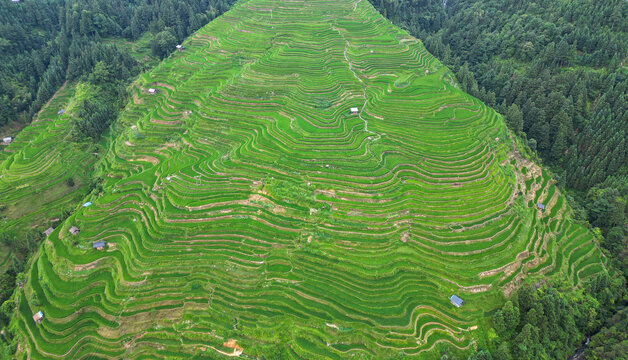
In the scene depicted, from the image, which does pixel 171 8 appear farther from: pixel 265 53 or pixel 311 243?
pixel 311 243

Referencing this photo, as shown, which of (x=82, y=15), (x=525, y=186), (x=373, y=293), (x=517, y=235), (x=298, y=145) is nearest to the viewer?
(x=373, y=293)

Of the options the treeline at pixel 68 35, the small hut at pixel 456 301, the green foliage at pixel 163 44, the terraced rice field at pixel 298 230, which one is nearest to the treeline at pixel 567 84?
the terraced rice field at pixel 298 230

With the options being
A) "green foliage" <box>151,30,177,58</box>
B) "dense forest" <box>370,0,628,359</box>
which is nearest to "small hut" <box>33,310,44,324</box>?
"dense forest" <box>370,0,628,359</box>

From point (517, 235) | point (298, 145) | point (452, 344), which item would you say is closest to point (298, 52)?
point (298, 145)

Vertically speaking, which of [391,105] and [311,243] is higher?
[391,105]

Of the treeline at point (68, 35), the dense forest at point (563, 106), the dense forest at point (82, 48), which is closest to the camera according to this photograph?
the dense forest at point (563, 106)

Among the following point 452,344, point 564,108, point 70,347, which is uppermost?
point 564,108

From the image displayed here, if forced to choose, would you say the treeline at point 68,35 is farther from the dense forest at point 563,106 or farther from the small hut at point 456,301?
the small hut at point 456,301

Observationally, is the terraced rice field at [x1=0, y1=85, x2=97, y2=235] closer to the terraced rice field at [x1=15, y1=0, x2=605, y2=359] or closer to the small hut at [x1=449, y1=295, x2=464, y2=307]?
the terraced rice field at [x1=15, y1=0, x2=605, y2=359]
